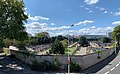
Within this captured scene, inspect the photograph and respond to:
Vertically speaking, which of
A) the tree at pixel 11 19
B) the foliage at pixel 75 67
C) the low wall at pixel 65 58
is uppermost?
the tree at pixel 11 19

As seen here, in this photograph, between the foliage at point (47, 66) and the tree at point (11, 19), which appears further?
the tree at point (11, 19)

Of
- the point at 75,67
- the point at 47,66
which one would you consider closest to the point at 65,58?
the point at 75,67

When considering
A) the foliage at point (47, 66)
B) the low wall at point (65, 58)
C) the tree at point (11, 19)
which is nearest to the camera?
the foliage at point (47, 66)

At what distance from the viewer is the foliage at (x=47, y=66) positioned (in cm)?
3328

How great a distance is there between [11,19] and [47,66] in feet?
34.0

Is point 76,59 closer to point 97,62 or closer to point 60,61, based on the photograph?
point 60,61

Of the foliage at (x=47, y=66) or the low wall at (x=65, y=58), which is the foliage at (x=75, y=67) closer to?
the low wall at (x=65, y=58)

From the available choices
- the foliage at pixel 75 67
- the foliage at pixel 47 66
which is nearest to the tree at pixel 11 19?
the foliage at pixel 47 66

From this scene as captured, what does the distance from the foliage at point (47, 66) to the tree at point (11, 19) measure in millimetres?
7123

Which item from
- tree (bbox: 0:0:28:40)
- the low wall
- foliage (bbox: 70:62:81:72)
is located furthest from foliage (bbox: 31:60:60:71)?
tree (bbox: 0:0:28:40)

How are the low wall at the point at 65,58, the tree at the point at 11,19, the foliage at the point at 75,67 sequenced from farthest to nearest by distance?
1. the tree at the point at 11,19
2. the low wall at the point at 65,58
3. the foliage at the point at 75,67

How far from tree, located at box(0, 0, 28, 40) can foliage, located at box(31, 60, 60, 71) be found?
7.12m

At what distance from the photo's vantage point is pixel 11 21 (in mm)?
36906

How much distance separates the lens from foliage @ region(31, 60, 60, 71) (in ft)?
109
